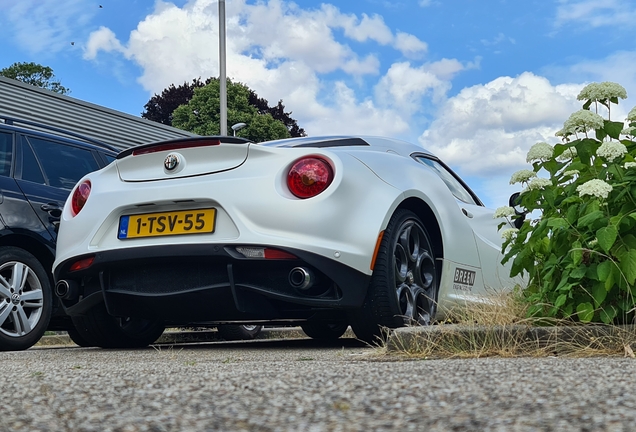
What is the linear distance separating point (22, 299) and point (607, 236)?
395cm

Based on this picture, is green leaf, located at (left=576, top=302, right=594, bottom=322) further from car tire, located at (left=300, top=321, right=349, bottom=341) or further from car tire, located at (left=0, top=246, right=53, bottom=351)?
car tire, located at (left=0, top=246, right=53, bottom=351)

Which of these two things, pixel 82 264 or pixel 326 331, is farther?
pixel 326 331

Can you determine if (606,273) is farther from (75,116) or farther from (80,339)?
(75,116)

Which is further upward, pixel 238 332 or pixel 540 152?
pixel 540 152

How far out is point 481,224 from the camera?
20.9 ft

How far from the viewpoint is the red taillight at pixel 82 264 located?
503cm

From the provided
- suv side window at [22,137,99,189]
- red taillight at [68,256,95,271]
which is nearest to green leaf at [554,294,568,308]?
red taillight at [68,256,95,271]

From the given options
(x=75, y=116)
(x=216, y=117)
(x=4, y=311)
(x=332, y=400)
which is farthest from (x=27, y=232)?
(x=216, y=117)

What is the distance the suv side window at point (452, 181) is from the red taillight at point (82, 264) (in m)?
2.40

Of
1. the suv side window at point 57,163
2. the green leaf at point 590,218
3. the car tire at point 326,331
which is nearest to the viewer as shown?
the green leaf at point 590,218

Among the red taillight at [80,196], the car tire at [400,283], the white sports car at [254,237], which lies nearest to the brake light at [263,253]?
the white sports car at [254,237]

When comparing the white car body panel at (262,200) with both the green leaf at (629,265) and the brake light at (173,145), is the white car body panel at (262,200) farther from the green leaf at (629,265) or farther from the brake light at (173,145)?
the green leaf at (629,265)

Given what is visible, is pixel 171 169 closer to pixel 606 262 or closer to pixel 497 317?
pixel 497 317

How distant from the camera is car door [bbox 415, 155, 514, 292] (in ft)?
20.3
